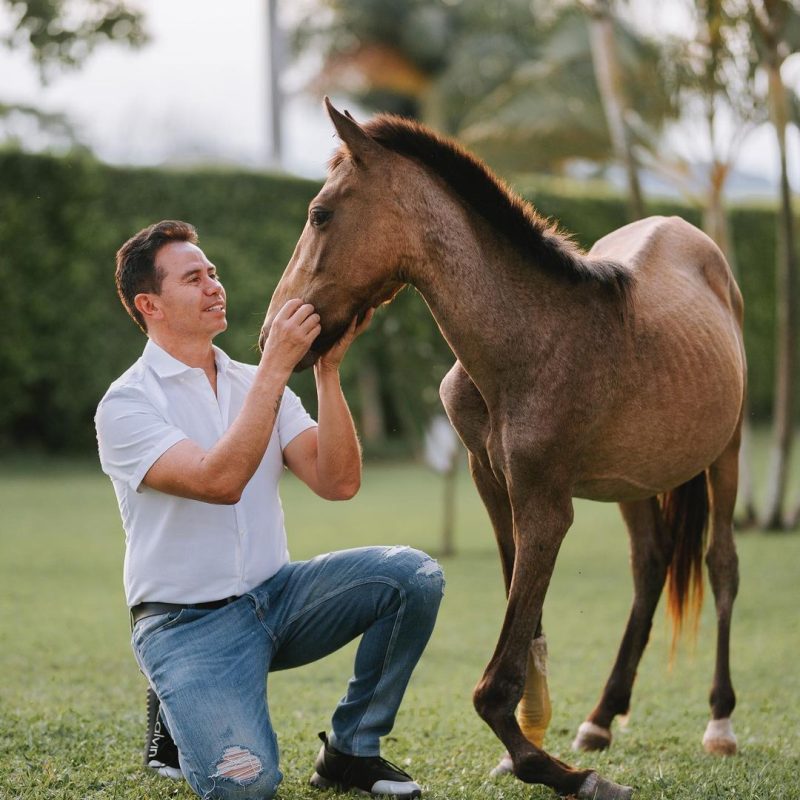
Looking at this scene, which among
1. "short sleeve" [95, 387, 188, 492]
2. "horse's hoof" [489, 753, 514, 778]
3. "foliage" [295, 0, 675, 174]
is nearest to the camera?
"short sleeve" [95, 387, 188, 492]

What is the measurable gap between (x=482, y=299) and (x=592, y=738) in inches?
71.8

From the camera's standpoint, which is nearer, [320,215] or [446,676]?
[320,215]

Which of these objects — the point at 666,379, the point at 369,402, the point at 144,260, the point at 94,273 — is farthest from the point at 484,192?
the point at 369,402

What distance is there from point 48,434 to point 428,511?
549 cm

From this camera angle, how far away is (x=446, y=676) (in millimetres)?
5402

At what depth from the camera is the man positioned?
9.87 feet

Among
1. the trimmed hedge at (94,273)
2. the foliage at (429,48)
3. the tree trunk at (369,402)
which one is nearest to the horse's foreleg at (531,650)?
the trimmed hedge at (94,273)

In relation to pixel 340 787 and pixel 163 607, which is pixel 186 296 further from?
pixel 340 787

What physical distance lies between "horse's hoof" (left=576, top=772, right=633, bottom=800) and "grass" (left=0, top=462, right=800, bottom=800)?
205mm

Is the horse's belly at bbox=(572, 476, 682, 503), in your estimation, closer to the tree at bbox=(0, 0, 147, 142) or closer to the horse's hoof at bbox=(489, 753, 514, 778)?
the horse's hoof at bbox=(489, 753, 514, 778)

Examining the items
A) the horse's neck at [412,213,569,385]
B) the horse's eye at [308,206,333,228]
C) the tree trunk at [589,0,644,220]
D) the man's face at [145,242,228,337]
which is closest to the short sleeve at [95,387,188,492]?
the man's face at [145,242,228,337]

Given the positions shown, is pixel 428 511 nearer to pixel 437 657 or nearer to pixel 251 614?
pixel 437 657

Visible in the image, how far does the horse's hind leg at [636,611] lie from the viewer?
3.98 meters

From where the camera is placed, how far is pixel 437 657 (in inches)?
230
